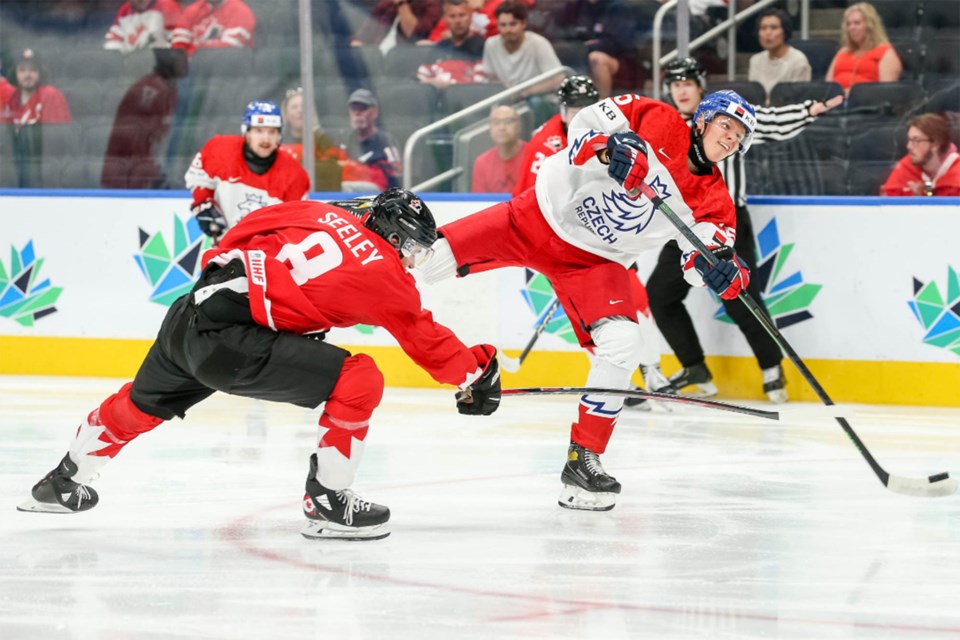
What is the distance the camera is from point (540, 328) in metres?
5.98

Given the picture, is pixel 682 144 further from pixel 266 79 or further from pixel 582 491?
pixel 266 79

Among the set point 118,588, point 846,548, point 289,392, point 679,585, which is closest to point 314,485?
point 289,392

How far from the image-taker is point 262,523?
3.94 metres

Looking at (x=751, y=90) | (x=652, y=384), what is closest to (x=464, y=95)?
(x=751, y=90)

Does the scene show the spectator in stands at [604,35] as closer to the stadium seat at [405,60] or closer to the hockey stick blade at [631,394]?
the stadium seat at [405,60]

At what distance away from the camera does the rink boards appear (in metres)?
6.10

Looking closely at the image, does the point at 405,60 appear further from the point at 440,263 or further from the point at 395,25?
the point at 440,263

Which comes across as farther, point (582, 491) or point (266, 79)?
point (266, 79)

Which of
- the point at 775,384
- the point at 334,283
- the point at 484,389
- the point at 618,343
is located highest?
the point at 334,283

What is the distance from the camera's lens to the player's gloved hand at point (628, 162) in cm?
401

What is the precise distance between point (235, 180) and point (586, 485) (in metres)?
2.72

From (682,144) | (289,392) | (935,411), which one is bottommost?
(935,411)

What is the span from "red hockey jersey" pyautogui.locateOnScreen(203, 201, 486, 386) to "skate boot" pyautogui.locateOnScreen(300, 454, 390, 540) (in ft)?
Answer: 1.31

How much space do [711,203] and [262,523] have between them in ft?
4.97
